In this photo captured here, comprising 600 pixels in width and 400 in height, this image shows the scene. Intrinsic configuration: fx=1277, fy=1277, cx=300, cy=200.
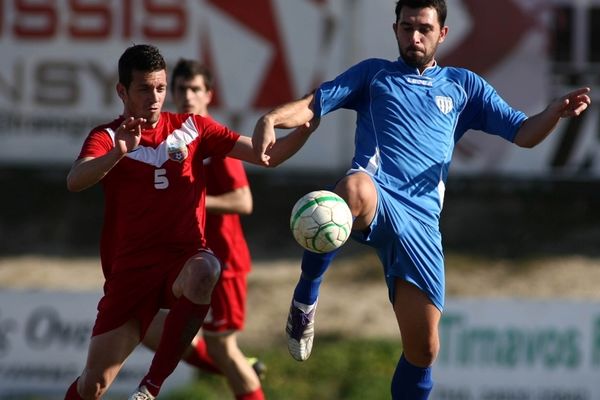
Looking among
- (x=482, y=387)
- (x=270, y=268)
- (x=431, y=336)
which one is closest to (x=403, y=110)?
(x=431, y=336)

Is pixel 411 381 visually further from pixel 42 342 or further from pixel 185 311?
pixel 42 342

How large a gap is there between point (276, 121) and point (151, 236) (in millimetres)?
921

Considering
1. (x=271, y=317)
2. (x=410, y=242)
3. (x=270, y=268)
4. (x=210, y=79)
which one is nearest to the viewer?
(x=410, y=242)

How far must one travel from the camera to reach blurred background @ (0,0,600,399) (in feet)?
47.4

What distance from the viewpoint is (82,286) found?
1409 centimetres

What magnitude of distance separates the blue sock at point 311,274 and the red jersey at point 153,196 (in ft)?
1.92

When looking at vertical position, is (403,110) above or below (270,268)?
above

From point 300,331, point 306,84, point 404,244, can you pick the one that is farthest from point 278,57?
point 404,244

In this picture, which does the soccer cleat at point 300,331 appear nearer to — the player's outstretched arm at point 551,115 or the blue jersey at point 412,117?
the blue jersey at point 412,117

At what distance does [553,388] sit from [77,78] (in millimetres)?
6721

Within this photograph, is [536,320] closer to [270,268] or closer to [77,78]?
[270,268]

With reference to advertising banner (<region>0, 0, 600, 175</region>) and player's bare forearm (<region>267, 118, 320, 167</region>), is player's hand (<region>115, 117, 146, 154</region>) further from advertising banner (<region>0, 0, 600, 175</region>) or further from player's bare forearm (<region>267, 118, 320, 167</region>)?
advertising banner (<region>0, 0, 600, 175</region>)

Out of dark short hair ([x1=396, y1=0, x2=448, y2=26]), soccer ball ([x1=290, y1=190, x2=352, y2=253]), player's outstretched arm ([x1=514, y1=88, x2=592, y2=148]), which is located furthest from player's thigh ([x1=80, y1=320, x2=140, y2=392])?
player's outstretched arm ([x1=514, y1=88, x2=592, y2=148])

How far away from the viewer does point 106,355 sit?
6691 mm
